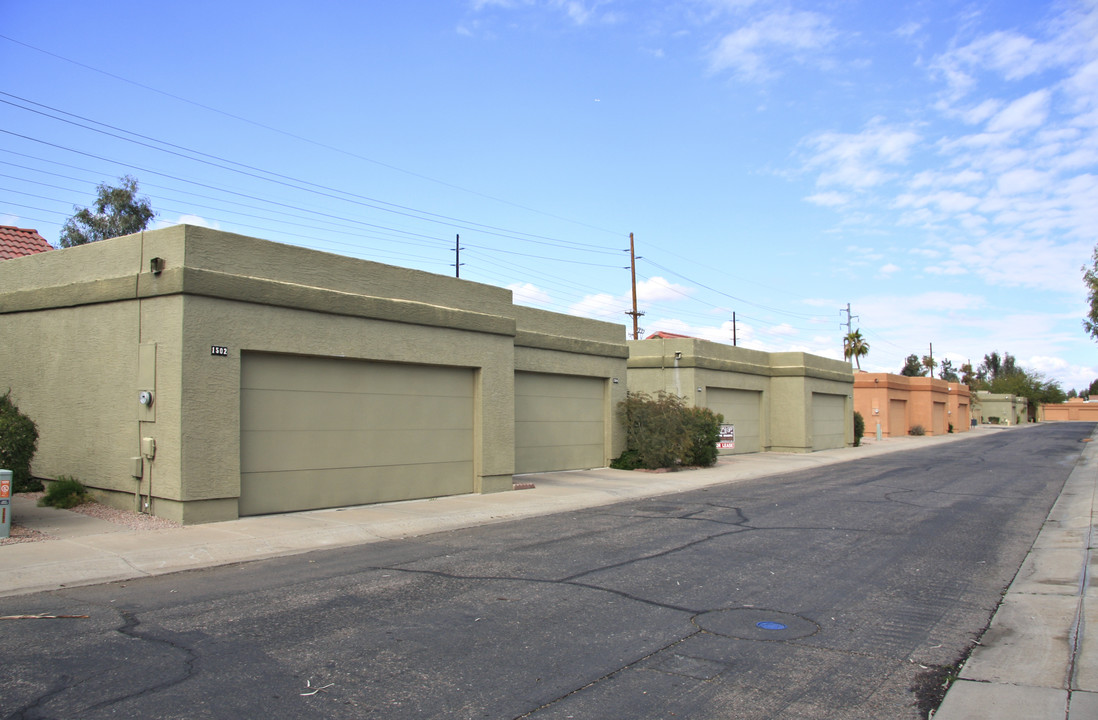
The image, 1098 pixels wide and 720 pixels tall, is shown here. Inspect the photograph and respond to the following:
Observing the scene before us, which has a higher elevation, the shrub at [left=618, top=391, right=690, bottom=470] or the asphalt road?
the shrub at [left=618, top=391, right=690, bottom=470]

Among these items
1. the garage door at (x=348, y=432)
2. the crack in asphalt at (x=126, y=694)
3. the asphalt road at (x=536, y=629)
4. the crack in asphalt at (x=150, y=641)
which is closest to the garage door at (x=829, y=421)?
the garage door at (x=348, y=432)

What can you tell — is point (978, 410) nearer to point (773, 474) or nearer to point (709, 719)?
point (773, 474)

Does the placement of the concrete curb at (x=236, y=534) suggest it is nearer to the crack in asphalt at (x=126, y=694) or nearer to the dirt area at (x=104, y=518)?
the dirt area at (x=104, y=518)

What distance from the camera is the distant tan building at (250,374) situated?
454 inches

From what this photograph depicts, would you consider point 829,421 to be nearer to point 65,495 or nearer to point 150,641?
point 65,495

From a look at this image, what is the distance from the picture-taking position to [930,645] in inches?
254

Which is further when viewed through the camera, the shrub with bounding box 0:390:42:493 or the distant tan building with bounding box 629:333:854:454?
the distant tan building with bounding box 629:333:854:454

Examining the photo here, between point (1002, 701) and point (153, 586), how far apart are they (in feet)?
25.3

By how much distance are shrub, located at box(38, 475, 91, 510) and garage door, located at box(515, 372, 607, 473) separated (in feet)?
32.9

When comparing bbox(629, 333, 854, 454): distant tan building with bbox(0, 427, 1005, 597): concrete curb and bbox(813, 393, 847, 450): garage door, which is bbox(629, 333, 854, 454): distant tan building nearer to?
bbox(813, 393, 847, 450): garage door

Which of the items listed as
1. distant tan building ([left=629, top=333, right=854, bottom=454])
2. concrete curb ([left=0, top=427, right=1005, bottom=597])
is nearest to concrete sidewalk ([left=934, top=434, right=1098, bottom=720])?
concrete curb ([left=0, top=427, right=1005, bottom=597])

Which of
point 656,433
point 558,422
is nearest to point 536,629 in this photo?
point 558,422

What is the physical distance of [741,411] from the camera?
32.7 m

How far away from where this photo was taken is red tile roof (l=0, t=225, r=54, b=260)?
62.0 feet
